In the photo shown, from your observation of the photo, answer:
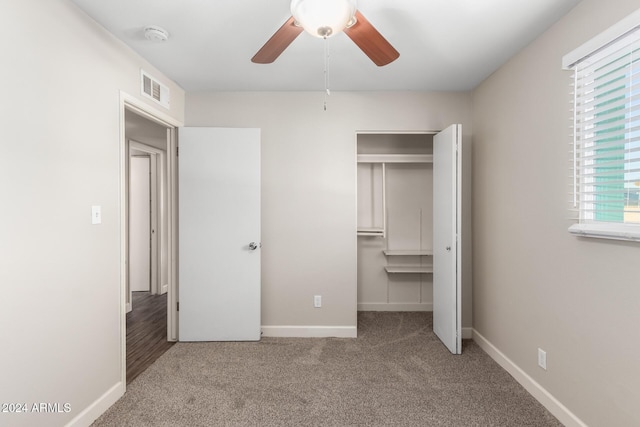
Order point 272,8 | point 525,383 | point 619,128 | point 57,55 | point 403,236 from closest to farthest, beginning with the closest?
point 619,128
point 57,55
point 272,8
point 525,383
point 403,236

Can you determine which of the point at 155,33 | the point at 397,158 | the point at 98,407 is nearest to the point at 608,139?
the point at 397,158

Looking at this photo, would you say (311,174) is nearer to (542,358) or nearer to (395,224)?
(395,224)

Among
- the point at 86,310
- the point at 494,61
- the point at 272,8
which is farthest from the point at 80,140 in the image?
the point at 494,61

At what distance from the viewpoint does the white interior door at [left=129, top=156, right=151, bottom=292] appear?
16.1ft

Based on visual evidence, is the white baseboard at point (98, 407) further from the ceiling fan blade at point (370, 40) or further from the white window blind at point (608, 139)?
the white window blind at point (608, 139)

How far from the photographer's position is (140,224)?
196 inches

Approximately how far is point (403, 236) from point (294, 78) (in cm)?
233

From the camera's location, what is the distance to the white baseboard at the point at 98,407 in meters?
1.90

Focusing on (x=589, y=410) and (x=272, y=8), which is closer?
(x=589, y=410)

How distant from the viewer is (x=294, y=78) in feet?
9.61

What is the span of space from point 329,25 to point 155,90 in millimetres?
1932

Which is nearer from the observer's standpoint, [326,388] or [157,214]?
[326,388]

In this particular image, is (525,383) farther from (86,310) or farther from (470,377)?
(86,310)

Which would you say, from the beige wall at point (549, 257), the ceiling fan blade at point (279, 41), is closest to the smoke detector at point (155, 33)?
the ceiling fan blade at point (279, 41)
